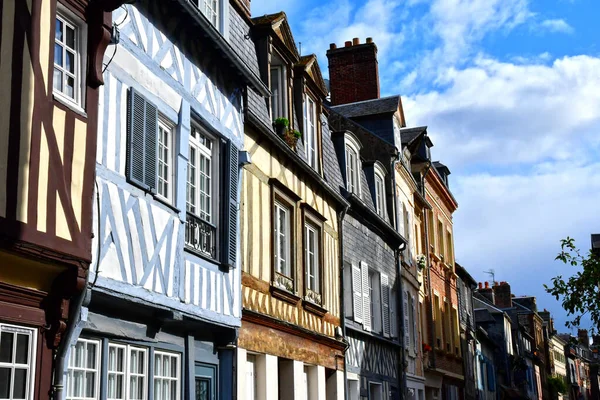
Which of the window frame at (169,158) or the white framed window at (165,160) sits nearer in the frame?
the window frame at (169,158)

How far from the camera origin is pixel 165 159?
351 inches

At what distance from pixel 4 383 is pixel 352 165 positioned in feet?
38.0

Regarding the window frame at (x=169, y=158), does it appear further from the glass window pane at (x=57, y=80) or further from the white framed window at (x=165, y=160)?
the glass window pane at (x=57, y=80)

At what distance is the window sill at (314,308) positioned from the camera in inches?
510

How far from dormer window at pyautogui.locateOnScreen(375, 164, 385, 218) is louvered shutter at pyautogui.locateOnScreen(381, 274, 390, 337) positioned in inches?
61.3

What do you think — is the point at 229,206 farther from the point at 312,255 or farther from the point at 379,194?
the point at 379,194

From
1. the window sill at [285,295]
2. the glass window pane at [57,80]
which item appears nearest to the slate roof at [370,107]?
the window sill at [285,295]

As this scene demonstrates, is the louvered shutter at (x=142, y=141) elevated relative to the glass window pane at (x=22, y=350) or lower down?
elevated

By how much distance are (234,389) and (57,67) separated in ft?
15.8

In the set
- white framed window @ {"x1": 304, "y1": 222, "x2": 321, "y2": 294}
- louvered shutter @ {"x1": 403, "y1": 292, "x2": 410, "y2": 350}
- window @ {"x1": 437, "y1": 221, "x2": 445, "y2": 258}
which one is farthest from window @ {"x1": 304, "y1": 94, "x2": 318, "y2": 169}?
window @ {"x1": 437, "y1": 221, "x2": 445, "y2": 258}

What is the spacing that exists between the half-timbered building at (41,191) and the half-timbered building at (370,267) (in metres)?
8.95

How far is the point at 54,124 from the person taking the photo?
6.66 meters

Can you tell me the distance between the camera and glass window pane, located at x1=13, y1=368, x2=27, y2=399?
6219 mm

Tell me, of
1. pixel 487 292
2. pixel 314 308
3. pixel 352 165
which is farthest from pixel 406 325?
pixel 487 292
